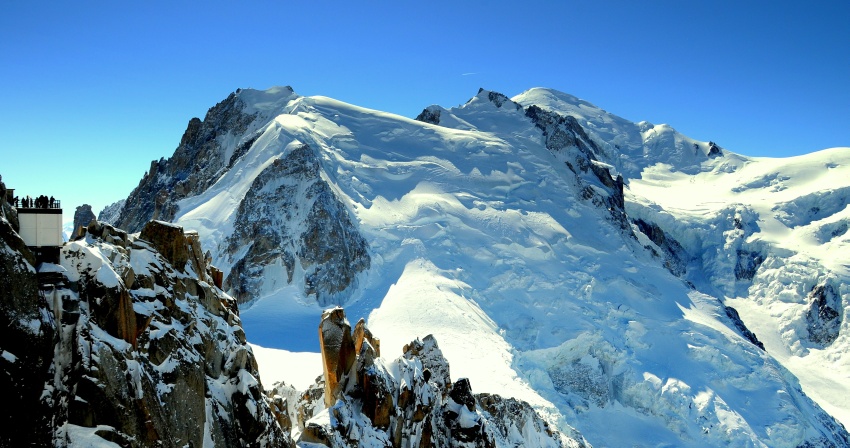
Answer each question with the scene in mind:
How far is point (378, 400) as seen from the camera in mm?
33969

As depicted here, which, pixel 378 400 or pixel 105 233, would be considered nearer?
pixel 105 233

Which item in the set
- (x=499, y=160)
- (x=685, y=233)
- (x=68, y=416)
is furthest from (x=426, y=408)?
(x=685, y=233)

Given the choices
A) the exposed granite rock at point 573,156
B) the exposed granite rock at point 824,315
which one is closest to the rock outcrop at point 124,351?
the exposed granite rock at point 573,156

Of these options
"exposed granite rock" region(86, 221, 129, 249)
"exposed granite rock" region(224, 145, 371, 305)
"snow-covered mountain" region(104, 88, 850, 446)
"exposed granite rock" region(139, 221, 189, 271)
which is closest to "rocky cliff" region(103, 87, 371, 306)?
"exposed granite rock" region(224, 145, 371, 305)

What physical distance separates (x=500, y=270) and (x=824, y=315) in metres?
84.9

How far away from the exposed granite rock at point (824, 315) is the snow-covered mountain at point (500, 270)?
26cm

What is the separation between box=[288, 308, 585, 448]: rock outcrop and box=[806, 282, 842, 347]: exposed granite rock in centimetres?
12570

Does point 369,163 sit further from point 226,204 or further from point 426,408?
point 426,408

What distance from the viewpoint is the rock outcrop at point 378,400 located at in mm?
31797

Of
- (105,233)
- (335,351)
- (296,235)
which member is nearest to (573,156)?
(296,235)

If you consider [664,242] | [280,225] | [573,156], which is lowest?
[280,225]

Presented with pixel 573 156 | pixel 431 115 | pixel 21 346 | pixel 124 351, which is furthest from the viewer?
pixel 431 115

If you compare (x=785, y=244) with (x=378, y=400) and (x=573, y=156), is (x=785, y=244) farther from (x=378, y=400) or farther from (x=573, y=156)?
(x=378, y=400)

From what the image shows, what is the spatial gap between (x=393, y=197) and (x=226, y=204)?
26.9 m
